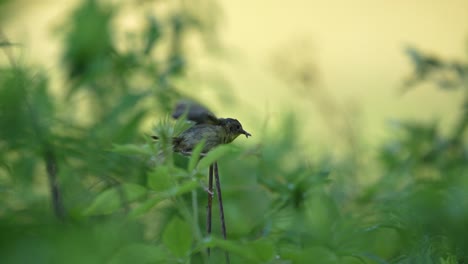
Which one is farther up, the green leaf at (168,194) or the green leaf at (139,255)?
the green leaf at (168,194)

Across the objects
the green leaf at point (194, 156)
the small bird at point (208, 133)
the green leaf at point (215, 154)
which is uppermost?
the small bird at point (208, 133)

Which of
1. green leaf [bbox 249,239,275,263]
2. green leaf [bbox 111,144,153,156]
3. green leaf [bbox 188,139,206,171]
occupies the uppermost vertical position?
green leaf [bbox 111,144,153,156]

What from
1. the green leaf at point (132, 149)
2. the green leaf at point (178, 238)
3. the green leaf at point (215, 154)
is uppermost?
the green leaf at point (132, 149)

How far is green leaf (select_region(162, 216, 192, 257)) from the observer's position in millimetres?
167

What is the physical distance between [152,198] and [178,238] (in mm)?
16

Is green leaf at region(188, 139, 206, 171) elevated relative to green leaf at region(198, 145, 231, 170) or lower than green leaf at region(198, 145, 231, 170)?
elevated

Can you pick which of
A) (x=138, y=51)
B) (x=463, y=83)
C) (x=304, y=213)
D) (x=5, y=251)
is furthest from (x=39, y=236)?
(x=463, y=83)

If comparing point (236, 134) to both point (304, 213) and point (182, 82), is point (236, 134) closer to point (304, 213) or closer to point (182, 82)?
point (304, 213)

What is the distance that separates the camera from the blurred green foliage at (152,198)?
151mm

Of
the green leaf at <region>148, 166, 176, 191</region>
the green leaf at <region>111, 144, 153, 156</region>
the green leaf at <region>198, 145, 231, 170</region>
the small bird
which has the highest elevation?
the small bird

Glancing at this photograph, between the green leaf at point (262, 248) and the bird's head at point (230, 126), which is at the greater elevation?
the bird's head at point (230, 126)

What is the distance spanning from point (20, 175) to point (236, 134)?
170 millimetres

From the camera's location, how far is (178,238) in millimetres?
170

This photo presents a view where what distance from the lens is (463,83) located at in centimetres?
49
